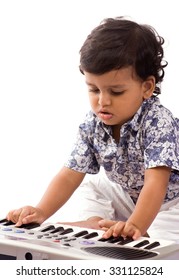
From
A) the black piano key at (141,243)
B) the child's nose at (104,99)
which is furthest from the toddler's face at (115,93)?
the black piano key at (141,243)

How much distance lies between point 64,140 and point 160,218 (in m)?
0.93

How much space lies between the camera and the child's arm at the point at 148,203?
164 centimetres

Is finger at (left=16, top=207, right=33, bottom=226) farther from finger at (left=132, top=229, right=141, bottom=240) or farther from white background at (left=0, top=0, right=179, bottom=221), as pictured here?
white background at (left=0, top=0, right=179, bottom=221)

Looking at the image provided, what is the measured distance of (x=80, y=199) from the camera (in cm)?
216

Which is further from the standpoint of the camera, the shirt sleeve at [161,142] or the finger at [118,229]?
the shirt sleeve at [161,142]

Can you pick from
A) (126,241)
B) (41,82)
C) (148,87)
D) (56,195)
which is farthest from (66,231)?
(41,82)

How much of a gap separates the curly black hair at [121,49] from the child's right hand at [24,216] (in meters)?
0.37

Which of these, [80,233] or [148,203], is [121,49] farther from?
[80,233]

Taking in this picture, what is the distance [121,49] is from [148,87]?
0.46ft

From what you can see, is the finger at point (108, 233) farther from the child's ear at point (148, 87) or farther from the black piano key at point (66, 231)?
the child's ear at point (148, 87)

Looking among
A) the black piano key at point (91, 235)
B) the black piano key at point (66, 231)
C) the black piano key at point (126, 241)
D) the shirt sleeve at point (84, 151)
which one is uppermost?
the shirt sleeve at point (84, 151)
